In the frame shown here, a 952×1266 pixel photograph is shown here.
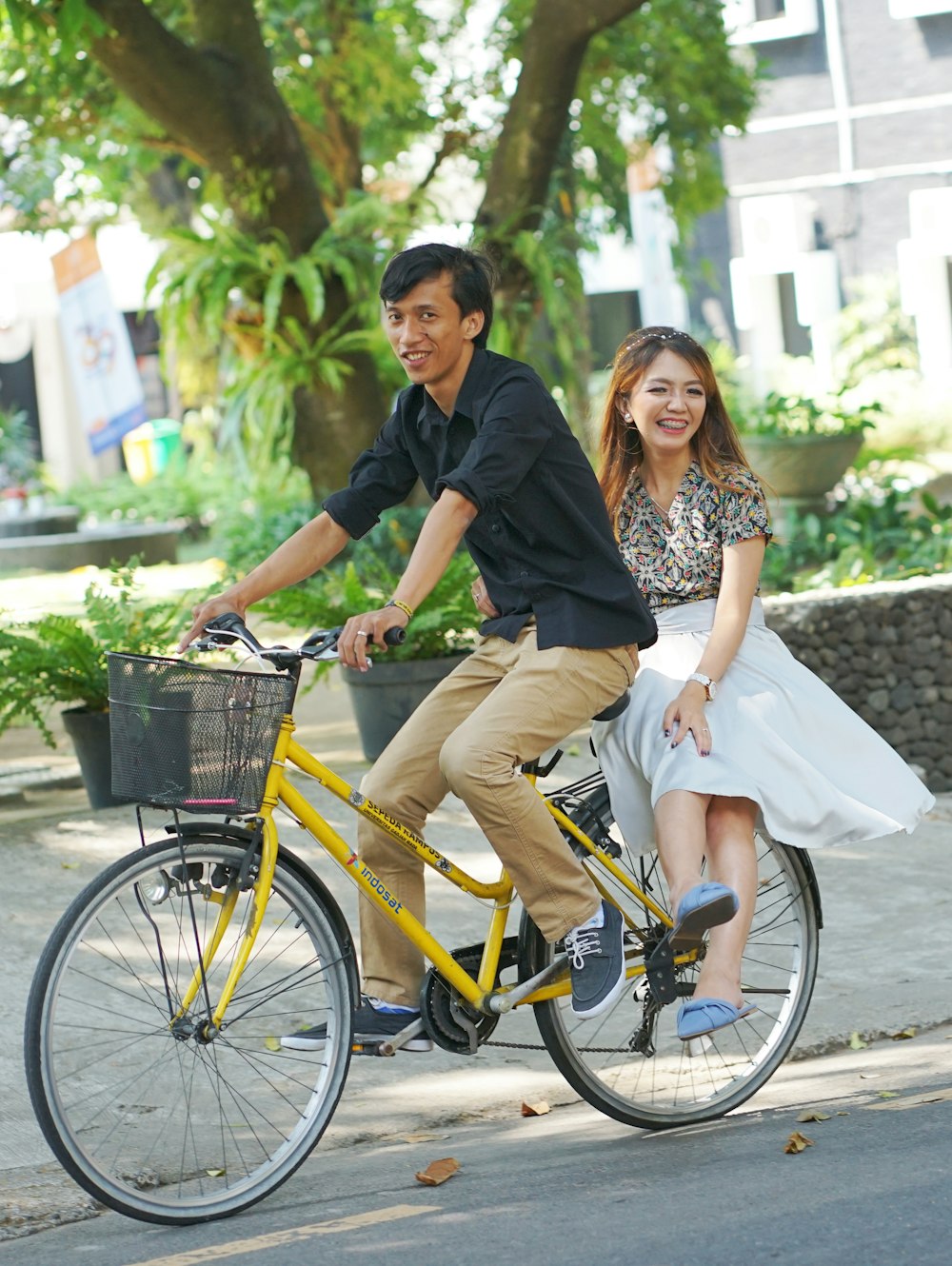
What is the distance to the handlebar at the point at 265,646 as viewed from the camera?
3572 mm

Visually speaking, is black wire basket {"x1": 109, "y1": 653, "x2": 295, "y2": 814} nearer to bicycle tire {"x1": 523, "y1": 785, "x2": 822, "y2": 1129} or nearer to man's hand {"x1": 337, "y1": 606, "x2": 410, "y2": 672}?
man's hand {"x1": 337, "y1": 606, "x2": 410, "y2": 672}

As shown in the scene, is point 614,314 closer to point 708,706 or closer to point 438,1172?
point 708,706

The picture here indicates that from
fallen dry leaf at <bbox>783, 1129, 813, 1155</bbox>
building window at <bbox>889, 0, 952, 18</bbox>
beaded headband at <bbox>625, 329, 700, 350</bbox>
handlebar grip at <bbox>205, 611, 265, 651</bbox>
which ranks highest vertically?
→ building window at <bbox>889, 0, 952, 18</bbox>

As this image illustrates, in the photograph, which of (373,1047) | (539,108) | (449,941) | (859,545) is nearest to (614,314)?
(539,108)

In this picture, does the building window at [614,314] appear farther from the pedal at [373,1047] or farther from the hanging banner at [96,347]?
the pedal at [373,1047]

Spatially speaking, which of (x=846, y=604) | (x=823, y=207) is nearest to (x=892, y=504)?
(x=846, y=604)

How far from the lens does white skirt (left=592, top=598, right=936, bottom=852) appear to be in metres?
Result: 4.10

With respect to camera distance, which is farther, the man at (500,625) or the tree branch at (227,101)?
the tree branch at (227,101)

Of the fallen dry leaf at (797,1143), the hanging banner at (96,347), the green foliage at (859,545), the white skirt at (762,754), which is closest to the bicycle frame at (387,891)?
the white skirt at (762,754)

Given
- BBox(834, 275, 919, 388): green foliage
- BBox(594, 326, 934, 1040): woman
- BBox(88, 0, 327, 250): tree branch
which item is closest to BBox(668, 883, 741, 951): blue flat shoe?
BBox(594, 326, 934, 1040): woman

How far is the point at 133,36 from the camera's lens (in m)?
9.68

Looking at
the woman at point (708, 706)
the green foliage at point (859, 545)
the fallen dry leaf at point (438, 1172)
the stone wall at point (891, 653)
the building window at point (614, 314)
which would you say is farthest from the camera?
the building window at point (614, 314)

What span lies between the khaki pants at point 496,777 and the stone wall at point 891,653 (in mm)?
4005

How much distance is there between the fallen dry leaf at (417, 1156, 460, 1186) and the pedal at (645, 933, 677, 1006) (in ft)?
2.07
